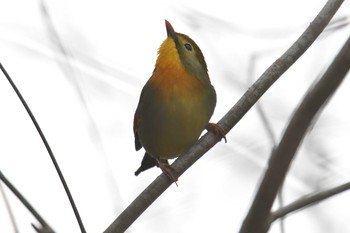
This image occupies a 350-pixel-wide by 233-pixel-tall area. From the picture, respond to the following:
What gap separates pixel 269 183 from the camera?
1.15 m

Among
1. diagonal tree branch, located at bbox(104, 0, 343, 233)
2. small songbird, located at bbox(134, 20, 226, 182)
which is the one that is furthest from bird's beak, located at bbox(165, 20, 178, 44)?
diagonal tree branch, located at bbox(104, 0, 343, 233)

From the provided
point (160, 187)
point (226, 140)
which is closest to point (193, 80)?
point (226, 140)

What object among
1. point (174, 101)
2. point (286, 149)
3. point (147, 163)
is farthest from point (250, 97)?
point (147, 163)

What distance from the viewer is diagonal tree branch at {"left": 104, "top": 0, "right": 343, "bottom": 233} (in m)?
2.08

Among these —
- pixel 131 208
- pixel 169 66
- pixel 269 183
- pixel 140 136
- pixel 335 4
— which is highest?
pixel 169 66

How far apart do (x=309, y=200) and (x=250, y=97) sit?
2.59ft

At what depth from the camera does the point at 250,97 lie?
7.18ft

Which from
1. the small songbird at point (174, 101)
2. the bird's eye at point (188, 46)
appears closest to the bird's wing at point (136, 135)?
the small songbird at point (174, 101)

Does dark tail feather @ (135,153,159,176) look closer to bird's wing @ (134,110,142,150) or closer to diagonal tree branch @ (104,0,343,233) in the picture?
bird's wing @ (134,110,142,150)

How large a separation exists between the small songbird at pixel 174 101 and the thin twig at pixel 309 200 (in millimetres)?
1933

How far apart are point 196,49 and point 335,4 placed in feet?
5.86

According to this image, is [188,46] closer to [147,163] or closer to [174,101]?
[174,101]

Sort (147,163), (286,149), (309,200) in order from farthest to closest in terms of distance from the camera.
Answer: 1. (147,163)
2. (309,200)
3. (286,149)

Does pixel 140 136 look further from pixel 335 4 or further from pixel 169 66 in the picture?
pixel 335 4
